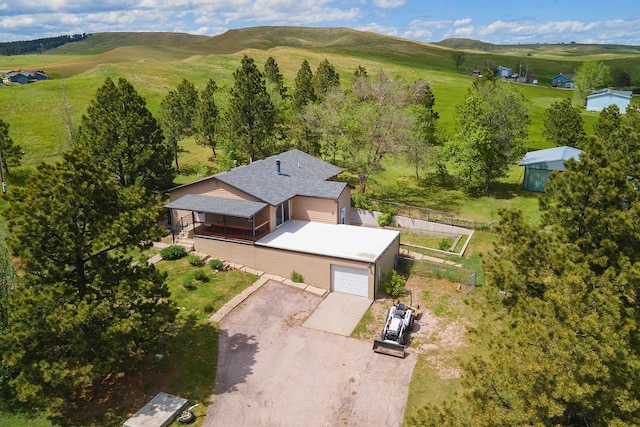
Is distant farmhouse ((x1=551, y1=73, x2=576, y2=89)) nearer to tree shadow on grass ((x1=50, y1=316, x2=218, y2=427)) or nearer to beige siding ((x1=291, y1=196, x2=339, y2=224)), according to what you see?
beige siding ((x1=291, y1=196, x2=339, y2=224))

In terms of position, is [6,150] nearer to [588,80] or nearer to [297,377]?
[297,377]

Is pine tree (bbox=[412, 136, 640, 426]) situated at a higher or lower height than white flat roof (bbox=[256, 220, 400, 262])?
higher

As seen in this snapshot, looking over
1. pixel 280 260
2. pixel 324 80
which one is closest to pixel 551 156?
pixel 324 80

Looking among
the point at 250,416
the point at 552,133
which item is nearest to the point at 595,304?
the point at 250,416

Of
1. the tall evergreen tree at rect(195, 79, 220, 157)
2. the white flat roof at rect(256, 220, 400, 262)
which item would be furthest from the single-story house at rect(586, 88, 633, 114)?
the white flat roof at rect(256, 220, 400, 262)

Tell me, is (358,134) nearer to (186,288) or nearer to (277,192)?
(277,192)
